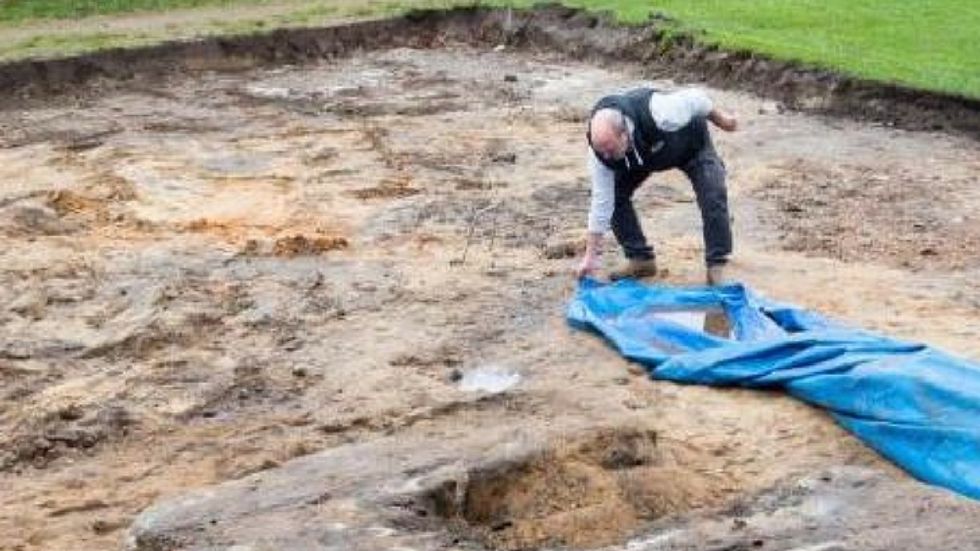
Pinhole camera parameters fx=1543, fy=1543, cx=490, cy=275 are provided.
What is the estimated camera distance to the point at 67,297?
9586 millimetres

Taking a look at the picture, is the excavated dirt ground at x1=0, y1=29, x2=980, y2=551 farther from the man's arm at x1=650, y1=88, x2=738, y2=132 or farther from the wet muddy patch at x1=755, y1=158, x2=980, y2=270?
the man's arm at x1=650, y1=88, x2=738, y2=132

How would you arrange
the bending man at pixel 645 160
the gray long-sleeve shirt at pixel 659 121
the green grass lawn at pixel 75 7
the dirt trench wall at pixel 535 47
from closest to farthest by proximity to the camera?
the bending man at pixel 645 160, the gray long-sleeve shirt at pixel 659 121, the dirt trench wall at pixel 535 47, the green grass lawn at pixel 75 7

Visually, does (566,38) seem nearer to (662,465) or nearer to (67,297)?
(67,297)

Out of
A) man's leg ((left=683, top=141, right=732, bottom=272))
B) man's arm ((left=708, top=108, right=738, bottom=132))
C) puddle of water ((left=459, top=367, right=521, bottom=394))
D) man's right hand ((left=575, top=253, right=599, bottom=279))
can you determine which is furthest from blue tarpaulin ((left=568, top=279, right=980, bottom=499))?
man's arm ((left=708, top=108, right=738, bottom=132))

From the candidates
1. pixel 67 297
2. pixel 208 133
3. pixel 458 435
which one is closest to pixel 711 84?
pixel 208 133

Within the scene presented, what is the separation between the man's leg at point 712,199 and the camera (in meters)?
9.08

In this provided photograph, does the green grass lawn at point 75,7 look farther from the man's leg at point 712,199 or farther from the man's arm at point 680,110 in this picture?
the man's arm at point 680,110

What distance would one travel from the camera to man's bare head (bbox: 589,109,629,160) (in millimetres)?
8422

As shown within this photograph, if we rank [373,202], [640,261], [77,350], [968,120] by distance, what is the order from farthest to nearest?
[968,120] < [373,202] < [640,261] < [77,350]

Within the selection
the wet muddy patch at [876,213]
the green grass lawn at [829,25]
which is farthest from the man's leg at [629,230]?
the green grass lawn at [829,25]

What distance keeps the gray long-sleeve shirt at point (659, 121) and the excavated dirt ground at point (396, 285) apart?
63cm

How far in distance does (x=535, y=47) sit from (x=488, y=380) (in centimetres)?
1038

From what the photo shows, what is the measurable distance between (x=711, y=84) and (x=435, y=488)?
9731 mm


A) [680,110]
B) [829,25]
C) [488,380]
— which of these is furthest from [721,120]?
[829,25]
